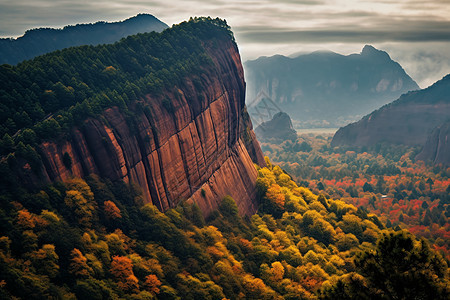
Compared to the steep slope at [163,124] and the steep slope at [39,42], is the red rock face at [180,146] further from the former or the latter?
the steep slope at [39,42]

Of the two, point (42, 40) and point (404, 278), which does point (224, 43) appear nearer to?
point (42, 40)

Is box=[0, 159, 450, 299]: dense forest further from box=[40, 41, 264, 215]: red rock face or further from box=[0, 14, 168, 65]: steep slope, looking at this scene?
box=[0, 14, 168, 65]: steep slope

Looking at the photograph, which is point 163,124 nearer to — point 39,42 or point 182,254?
point 182,254

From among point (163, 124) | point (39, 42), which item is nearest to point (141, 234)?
point (163, 124)

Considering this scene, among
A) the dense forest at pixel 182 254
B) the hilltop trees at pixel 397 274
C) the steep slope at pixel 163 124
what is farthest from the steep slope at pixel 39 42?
the hilltop trees at pixel 397 274

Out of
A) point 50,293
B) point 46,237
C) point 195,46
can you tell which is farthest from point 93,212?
point 195,46

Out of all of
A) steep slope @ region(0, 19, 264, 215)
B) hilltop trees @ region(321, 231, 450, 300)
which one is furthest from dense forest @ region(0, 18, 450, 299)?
steep slope @ region(0, 19, 264, 215)
